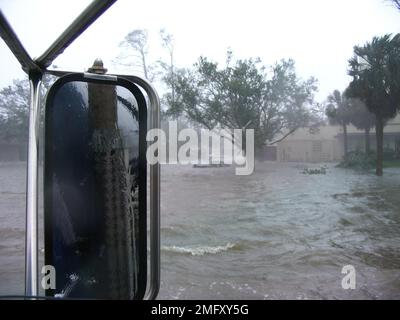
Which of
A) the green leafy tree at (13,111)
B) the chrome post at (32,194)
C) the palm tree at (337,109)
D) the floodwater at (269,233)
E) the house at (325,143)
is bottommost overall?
the floodwater at (269,233)

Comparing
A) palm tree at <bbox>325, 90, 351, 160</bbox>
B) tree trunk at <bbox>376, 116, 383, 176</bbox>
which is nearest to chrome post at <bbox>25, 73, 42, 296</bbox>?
tree trunk at <bbox>376, 116, 383, 176</bbox>

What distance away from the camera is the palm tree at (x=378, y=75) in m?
5.13

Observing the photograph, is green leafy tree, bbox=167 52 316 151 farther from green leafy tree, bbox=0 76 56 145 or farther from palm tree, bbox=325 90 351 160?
green leafy tree, bbox=0 76 56 145

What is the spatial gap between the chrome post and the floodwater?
30 centimetres

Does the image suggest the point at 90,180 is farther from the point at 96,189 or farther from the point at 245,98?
the point at 245,98

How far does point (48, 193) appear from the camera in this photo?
80 cm

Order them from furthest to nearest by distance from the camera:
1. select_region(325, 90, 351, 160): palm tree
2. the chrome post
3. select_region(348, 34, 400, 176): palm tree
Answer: select_region(325, 90, 351, 160): palm tree, select_region(348, 34, 400, 176): palm tree, the chrome post

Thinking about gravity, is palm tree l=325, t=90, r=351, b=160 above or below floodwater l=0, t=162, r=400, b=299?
above

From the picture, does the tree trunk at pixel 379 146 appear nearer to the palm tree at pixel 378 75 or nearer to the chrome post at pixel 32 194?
the palm tree at pixel 378 75

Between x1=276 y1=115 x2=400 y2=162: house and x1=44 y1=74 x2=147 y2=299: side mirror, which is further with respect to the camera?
x1=276 y1=115 x2=400 y2=162: house

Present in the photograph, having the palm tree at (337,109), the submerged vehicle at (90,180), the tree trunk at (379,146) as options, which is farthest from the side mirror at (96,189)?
the palm tree at (337,109)

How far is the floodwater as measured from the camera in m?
3.27

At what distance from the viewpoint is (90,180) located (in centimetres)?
87

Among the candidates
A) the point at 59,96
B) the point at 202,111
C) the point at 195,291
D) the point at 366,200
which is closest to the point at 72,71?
the point at 59,96
